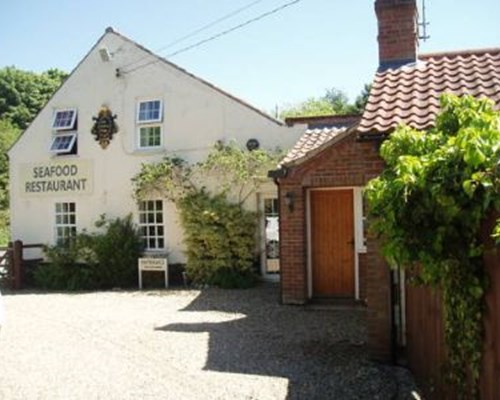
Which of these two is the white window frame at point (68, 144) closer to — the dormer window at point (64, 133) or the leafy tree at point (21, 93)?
the dormer window at point (64, 133)

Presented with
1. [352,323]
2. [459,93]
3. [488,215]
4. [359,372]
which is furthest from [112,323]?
[488,215]

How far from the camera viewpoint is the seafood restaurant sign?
1636cm

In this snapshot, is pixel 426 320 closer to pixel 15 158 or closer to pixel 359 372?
pixel 359 372

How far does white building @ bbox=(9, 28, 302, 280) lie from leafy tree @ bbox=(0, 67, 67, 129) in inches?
1463

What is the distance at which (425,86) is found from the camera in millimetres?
7516

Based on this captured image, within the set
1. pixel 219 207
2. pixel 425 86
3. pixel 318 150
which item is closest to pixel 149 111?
pixel 219 207

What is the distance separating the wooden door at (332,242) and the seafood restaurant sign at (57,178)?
7.77 meters

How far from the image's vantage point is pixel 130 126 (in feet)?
52.4

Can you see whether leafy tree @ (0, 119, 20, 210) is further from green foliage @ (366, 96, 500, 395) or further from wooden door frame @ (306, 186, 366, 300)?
green foliage @ (366, 96, 500, 395)

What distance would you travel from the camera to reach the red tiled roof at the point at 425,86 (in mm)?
6484

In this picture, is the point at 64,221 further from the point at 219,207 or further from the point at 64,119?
the point at 219,207

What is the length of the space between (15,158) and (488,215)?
1626 cm

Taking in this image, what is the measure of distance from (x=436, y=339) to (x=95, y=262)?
11587 mm

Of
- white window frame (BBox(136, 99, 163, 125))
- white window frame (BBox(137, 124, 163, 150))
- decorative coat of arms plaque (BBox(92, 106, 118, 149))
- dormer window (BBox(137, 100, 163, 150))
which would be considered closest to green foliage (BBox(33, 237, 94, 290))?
decorative coat of arms plaque (BBox(92, 106, 118, 149))
